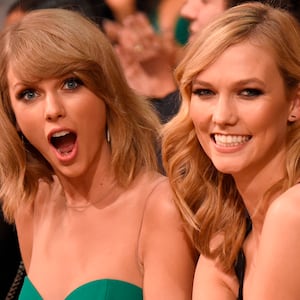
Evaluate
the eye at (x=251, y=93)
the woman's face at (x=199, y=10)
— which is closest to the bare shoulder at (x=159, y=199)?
the eye at (x=251, y=93)

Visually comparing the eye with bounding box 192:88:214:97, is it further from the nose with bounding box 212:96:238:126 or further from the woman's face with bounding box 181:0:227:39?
the woman's face with bounding box 181:0:227:39

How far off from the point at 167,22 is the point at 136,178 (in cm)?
117

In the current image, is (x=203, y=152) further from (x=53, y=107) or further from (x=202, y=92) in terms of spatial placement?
(x=53, y=107)

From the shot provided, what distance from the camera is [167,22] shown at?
329 cm

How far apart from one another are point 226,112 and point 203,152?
0.21 meters

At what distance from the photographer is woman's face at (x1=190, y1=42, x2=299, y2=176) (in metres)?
1.89

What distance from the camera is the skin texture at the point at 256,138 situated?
6.01ft

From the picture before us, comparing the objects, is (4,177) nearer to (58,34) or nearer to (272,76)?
(58,34)

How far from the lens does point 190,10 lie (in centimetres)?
295

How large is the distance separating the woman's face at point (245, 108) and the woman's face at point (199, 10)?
Answer: 33.9 inches

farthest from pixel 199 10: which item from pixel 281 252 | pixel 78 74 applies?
pixel 281 252

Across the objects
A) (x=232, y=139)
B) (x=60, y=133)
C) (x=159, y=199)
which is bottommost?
(x=159, y=199)

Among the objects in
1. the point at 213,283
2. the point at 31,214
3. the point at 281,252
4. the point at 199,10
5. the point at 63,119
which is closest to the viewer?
the point at 281,252

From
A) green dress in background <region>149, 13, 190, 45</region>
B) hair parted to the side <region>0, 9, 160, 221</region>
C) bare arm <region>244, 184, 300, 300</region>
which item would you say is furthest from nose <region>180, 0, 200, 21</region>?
bare arm <region>244, 184, 300, 300</region>
